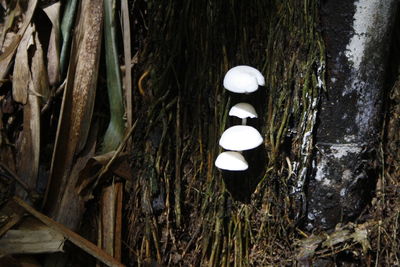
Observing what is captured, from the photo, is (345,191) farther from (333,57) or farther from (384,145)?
(333,57)

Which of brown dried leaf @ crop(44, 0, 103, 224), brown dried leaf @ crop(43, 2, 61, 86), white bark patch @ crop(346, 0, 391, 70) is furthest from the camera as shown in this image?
brown dried leaf @ crop(43, 2, 61, 86)

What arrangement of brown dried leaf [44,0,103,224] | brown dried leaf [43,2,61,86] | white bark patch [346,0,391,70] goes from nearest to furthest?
white bark patch [346,0,391,70] < brown dried leaf [44,0,103,224] < brown dried leaf [43,2,61,86]

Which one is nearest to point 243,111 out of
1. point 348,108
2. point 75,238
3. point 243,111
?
point 243,111

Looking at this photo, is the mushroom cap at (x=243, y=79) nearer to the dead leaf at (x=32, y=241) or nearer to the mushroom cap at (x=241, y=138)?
the mushroom cap at (x=241, y=138)

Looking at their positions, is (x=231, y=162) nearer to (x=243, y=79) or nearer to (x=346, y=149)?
(x=243, y=79)

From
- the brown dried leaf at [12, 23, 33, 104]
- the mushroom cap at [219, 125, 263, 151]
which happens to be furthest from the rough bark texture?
the brown dried leaf at [12, 23, 33, 104]

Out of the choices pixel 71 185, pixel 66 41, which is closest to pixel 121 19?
pixel 66 41

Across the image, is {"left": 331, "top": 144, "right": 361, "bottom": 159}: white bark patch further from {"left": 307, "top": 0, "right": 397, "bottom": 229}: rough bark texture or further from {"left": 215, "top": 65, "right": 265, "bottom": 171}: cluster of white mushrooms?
{"left": 215, "top": 65, "right": 265, "bottom": 171}: cluster of white mushrooms
